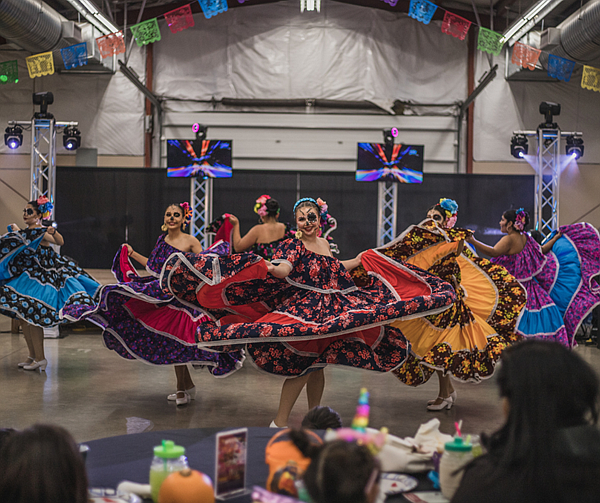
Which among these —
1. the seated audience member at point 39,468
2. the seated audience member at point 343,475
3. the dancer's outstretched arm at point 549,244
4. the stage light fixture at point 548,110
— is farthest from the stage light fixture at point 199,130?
the seated audience member at point 343,475

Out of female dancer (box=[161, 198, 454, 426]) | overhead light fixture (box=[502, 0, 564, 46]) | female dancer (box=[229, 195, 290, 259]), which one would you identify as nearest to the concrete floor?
female dancer (box=[161, 198, 454, 426])

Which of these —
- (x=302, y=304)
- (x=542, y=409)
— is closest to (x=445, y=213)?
(x=302, y=304)

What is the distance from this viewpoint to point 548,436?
3.69 feet

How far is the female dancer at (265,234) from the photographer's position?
17.6 feet

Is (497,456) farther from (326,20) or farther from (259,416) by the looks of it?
(326,20)

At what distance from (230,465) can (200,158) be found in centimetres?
663

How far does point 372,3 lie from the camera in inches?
416

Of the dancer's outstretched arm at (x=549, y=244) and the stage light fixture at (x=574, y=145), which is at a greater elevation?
the stage light fixture at (x=574, y=145)

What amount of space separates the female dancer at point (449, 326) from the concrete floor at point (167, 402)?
0.35 metres

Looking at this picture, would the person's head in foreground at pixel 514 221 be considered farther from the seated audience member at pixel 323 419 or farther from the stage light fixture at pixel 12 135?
the stage light fixture at pixel 12 135

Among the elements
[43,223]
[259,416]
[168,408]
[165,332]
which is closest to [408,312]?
[259,416]

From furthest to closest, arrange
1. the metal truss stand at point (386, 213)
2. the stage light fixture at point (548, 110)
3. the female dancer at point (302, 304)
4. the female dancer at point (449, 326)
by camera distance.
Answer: the metal truss stand at point (386, 213) < the stage light fixture at point (548, 110) < the female dancer at point (449, 326) < the female dancer at point (302, 304)

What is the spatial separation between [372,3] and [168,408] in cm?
840

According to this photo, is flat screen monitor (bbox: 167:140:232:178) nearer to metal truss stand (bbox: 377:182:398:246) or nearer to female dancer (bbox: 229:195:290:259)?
metal truss stand (bbox: 377:182:398:246)
